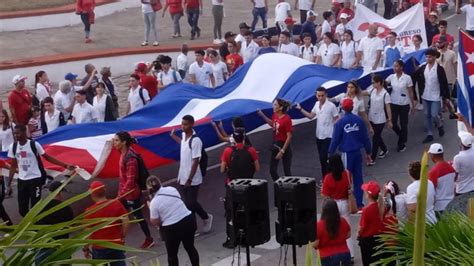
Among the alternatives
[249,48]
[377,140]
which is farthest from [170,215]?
[249,48]

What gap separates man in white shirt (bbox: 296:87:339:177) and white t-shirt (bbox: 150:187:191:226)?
395cm

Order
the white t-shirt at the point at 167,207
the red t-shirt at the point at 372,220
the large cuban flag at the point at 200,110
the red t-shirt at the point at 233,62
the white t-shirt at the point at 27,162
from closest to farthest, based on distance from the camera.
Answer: the red t-shirt at the point at 372,220
the white t-shirt at the point at 167,207
the white t-shirt at the point at 27,162
the large cuban flag at the point at 200,110
the red t-shirt at the point at 233,62

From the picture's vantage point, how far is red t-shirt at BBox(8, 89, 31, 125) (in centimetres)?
1554

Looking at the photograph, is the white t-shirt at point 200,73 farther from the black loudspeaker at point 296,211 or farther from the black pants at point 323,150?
the black loudspeaker at point 296,211

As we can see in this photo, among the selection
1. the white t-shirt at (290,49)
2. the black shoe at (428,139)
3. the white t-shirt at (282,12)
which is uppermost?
the white t-shirt at (282,12)

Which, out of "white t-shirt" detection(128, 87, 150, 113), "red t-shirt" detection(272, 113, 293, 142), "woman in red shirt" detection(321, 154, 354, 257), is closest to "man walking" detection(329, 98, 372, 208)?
"red t-shirt" detection(272, 113, 293, 142)

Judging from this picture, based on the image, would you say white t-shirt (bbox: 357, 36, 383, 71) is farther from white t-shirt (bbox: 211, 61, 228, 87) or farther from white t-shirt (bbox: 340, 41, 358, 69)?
white t-shirt (bbox: 211, 61, 228, 87)

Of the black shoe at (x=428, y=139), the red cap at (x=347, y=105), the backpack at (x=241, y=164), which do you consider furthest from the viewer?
the black shoe at (x=428, y=139)

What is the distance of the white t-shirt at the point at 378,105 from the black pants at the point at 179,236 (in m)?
5.22

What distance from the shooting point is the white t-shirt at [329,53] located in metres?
18.5

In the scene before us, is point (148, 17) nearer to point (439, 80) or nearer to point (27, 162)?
point (439, 80)

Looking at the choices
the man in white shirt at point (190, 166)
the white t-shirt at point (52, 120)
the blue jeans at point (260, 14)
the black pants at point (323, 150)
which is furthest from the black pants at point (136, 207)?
the blue jeans at point (260, 14)

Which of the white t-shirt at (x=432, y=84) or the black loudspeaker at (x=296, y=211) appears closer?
the black loudspeaker at (x=296, y=211)

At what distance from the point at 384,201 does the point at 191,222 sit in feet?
6.58
